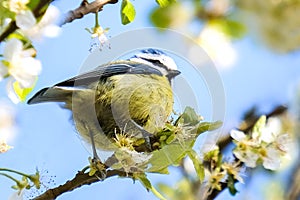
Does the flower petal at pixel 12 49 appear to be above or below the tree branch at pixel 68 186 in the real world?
above

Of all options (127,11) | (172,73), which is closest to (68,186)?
(127,11)

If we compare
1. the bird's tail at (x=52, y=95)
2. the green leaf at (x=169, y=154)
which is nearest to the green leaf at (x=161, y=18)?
the bird's tail at (x=52, y=95)

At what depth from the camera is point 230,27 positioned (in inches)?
50.6

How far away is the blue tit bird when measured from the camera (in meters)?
0.99

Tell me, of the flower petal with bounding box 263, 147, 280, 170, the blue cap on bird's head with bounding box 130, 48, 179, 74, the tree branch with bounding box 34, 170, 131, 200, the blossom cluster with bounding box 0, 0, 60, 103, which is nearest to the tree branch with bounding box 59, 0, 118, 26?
the blossom cluster with bounding box 0, 0, 60, 103

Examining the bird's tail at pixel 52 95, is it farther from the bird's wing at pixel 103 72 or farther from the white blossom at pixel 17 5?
the white blossom at pixel 17 5

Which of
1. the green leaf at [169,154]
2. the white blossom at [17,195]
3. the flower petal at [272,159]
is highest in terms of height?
the white blossom at [17,195]

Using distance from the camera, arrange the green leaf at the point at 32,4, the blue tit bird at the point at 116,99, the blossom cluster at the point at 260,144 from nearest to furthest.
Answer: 1. the green leaf at the point at 32,4
2. the blue tit bird at the point at 116,99
3. the blossom cluster at the point at 260,144

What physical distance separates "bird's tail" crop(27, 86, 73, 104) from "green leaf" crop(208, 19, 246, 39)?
0.36 meters

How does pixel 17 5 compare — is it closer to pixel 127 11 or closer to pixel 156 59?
pixel 127 11

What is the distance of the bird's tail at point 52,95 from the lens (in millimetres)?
1012

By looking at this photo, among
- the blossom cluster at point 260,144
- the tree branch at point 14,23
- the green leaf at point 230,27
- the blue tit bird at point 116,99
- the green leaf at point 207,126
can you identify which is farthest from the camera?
the green leaf at point 230,27

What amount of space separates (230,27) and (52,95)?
417 mm

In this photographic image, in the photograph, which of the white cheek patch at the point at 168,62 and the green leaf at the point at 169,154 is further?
the white cheek patch at the point at 168,62
